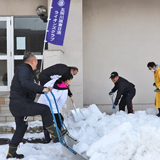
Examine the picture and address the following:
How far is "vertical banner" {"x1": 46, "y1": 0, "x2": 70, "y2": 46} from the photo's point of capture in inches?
261

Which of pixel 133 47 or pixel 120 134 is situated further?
pixel 133 47

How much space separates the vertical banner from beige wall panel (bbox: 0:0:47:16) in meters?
1.12

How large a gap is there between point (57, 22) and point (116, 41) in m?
2.23

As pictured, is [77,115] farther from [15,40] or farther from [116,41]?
[15,40]

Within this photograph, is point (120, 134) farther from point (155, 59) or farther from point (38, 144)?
point (155, 59)

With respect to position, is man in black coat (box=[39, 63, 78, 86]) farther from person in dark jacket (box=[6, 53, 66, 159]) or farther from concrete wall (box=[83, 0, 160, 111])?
concrete wall (box=[83, 0, 160, 111])

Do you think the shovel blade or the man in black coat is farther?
the shovel blade

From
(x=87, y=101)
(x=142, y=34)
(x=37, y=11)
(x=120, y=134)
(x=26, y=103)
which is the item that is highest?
(x=37, y=11)

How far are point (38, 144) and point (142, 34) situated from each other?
5.38m

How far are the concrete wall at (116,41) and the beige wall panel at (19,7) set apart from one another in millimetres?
1625

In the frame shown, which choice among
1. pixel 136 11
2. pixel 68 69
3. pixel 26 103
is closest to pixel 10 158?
pixel 26 103

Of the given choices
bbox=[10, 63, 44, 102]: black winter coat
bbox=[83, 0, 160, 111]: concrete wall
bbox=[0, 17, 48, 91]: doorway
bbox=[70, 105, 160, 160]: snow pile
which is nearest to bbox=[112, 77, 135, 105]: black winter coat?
bbox=[83, 0, 160, 111]: concrete wall

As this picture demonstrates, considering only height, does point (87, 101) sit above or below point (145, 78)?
below

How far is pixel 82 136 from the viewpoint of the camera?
4.30m
